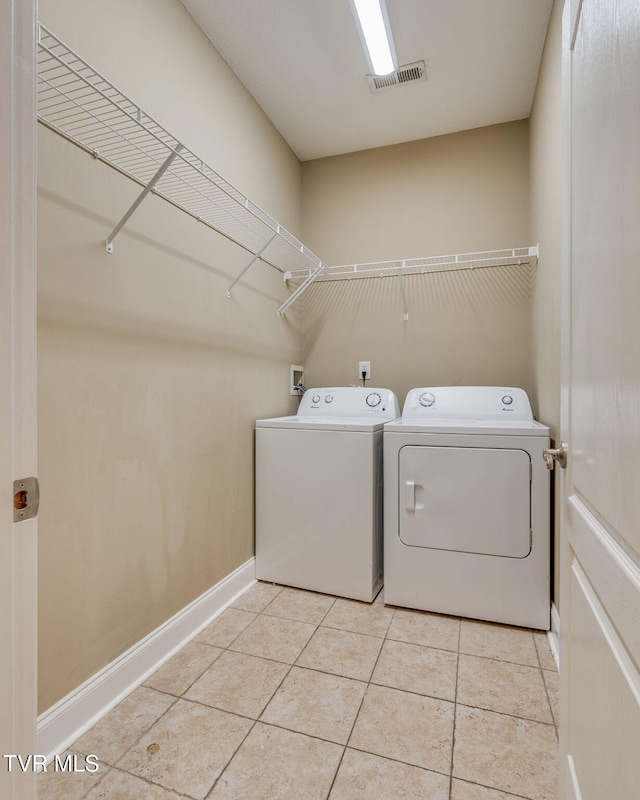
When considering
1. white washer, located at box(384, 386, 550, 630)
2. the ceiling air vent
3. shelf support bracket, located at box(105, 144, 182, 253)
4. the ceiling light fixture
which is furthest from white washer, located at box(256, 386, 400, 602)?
the ceiling air vent

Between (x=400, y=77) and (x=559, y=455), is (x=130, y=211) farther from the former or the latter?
(x=400, y=77)

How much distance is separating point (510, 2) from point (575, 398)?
1862 millimetres

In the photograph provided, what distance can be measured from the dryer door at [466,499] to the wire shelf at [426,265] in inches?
42.9

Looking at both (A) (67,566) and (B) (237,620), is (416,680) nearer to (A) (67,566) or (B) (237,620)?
(B) (237,620)

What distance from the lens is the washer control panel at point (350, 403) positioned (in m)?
2.40

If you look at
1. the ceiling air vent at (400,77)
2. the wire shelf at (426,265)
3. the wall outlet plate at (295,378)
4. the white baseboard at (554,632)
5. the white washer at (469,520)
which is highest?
the ceiling air vent at (400,77)

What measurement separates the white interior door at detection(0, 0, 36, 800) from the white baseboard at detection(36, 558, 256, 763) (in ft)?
2.27

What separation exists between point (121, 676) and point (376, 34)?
8.45 feet

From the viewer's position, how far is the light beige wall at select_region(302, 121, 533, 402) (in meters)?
2.44

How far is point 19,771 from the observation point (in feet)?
Result: 1.94

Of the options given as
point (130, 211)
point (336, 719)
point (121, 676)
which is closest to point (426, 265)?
point (130, 211)

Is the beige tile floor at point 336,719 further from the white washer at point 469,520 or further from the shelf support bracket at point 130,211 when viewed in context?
the shelf support bracket at point 130,211

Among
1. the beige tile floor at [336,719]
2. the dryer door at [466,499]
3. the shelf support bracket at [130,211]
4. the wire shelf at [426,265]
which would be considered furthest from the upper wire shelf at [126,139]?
the beige tile floor at [336,719]

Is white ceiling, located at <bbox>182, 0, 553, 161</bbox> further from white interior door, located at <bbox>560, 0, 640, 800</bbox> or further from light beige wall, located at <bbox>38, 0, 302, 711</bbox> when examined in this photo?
white interior door, located at <bbox>560, 0, 640, 800</bbox>
